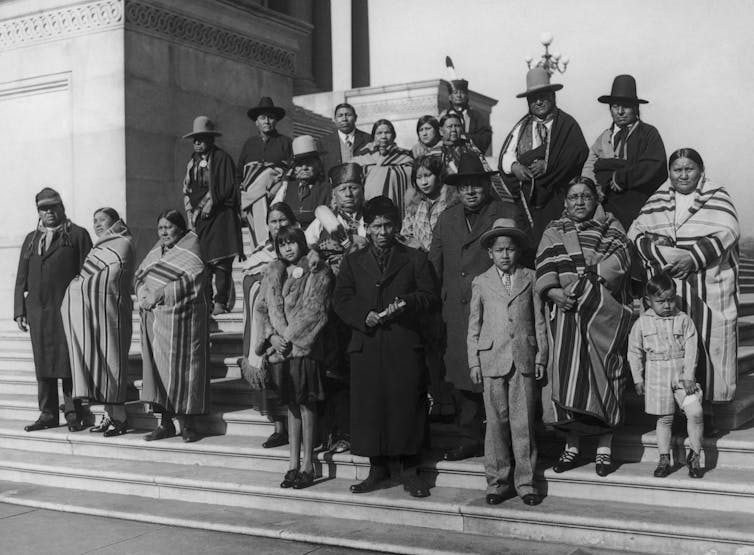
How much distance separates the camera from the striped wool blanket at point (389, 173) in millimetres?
8734

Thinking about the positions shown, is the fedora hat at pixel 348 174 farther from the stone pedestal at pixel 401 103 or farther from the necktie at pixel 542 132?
the stone pedestal at pixel 401 103

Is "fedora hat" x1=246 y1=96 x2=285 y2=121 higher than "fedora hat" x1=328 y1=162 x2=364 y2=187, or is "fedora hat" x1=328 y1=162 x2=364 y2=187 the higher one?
"fedora hat" x1=246 y1=96 x2=285 y2=121

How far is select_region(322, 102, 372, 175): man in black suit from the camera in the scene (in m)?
9.61

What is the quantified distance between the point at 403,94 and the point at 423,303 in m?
17.8

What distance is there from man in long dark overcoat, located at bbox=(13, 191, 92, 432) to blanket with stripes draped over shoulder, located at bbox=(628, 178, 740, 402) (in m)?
5.05

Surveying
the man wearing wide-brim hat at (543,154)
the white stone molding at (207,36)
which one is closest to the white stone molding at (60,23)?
the white stone molding at (207,36)

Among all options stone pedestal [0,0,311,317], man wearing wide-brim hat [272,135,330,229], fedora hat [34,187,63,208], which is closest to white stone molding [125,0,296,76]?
stone pedestal [0,0,311,317]

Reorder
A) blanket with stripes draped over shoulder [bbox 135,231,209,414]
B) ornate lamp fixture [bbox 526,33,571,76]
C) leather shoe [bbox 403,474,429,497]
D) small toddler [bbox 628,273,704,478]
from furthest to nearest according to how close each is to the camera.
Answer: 1. ornate lamp fixture [bbox 526,33,571,76]
2. blanket with stripes draped over shoulder [bbox 135,231,209,414]
3. leather shoe [bbox 403,474,429,497]
4. small toddler [bbox 628,273,704,478]

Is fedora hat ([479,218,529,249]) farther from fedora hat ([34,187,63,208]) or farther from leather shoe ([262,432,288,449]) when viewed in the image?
fedora hat ([34,187,63,208])

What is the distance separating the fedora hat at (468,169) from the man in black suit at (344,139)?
10.2 ft

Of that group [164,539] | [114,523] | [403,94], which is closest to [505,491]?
[164,539]

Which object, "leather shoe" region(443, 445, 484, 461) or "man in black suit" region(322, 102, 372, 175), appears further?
"man in black suit" region(322, 102, 372, 175)

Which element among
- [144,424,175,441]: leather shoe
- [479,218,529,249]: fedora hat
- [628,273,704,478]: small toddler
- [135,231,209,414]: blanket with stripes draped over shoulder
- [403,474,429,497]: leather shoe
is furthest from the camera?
[144,424,175,441]: leather shoe

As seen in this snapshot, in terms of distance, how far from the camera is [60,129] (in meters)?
12.2
